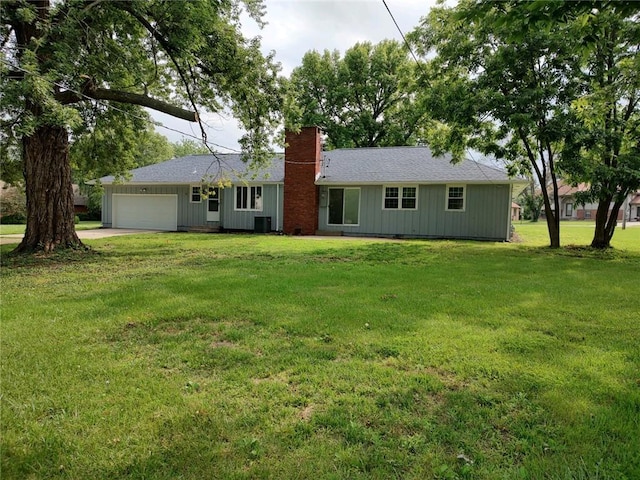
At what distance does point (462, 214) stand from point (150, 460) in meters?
16.3

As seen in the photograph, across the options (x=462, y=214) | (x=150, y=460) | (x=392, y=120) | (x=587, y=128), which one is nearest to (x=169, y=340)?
(x=150, y=460)

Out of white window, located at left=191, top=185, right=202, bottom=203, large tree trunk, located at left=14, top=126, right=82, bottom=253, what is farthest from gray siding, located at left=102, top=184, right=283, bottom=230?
large tree trunk, located at left=14, top=126, right=82, bottom=253

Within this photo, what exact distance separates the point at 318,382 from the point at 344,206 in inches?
615

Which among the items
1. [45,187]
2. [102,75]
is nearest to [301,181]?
[102,75]

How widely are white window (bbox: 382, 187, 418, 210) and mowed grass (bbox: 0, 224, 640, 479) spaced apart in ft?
36.4

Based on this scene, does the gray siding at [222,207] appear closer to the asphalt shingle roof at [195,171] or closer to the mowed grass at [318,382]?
the asphalt shingle roof at [195,171]

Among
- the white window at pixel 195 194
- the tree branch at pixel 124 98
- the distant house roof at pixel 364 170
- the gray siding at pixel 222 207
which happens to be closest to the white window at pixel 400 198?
the distant house roof at pixel 364 170

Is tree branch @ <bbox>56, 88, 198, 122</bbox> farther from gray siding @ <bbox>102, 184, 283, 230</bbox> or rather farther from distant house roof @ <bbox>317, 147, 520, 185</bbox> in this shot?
gray siding @ <bbox>102, 184, 283, 230</bbox>

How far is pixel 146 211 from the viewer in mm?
21688

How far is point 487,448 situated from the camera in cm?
233

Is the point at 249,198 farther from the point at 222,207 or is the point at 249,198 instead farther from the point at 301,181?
the point at 301,181

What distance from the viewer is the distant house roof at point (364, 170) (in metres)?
16.7

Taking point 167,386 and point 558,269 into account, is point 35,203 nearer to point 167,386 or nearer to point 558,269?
point 167,386

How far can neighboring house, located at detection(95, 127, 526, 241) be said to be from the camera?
16.6 m
